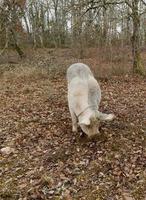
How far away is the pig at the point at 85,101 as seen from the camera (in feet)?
23.5

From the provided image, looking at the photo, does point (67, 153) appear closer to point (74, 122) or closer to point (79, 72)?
point (74, 122)

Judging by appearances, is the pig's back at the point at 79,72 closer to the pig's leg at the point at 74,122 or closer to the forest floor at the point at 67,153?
the pig's leg at the point at 74,122

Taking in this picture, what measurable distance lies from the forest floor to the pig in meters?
0.49

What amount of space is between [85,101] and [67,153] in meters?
1.27

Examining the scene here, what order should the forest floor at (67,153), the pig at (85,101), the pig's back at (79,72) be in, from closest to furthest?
the forest floor at (67,153) → the pig at (85,101) → the pig's back at (79,72)

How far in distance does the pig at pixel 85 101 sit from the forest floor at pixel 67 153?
49 cm

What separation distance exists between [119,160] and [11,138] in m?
3.17

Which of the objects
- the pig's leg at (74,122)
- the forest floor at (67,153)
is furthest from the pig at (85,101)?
the forest floor at (67,153)

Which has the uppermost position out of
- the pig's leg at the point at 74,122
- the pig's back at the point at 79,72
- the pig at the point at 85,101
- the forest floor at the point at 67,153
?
the pig's back at the point at 79,72

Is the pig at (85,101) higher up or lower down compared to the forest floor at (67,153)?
higher up

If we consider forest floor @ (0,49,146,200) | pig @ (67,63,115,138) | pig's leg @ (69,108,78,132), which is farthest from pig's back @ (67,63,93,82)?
forest floor @ (0,49,146,200)

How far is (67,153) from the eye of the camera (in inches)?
289

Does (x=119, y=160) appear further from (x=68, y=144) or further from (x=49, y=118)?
(x=49, y=118)

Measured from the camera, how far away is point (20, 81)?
16484mm
